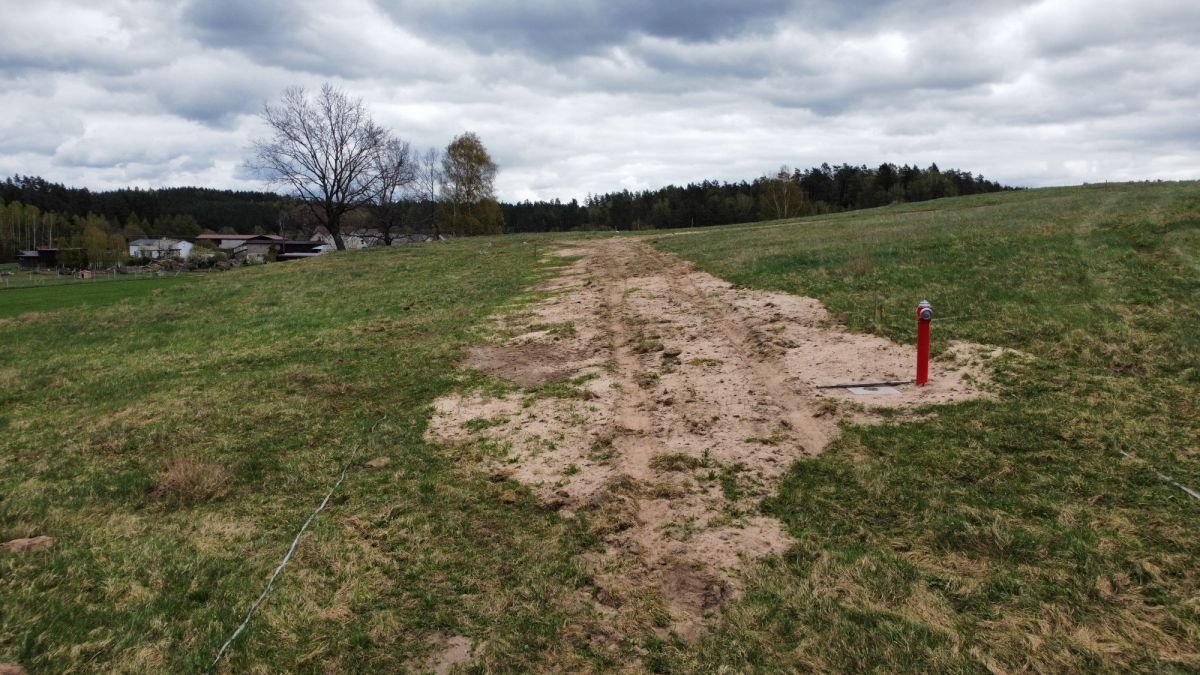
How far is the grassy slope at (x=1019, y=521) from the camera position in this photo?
3.25 m

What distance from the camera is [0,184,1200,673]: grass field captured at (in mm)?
3412

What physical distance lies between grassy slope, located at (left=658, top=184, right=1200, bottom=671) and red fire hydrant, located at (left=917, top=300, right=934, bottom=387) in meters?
0.76

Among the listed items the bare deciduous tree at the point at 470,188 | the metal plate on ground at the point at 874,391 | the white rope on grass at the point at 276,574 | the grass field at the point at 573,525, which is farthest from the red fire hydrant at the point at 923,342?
the bare deciduous tree at the point at 470,188

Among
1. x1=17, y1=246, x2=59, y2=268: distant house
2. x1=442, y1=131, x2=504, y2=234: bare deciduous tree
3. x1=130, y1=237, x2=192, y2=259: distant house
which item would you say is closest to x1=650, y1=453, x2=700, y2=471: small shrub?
x1=442, y1=131, x2=504, y2=234: bare deciduous tree

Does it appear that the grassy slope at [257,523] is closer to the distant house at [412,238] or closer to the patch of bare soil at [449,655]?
the patch of bare soil at [449,655]

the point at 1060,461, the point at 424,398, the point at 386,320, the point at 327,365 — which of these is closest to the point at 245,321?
the point at 386,320

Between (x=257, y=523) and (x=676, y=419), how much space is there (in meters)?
4.08

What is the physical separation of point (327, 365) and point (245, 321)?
6.90 metres

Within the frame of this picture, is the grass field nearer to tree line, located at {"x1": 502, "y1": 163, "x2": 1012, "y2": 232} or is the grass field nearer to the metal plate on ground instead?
the metal plate on ground

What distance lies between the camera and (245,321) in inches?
626

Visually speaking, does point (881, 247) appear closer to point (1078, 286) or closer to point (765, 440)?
point (1078, 286)

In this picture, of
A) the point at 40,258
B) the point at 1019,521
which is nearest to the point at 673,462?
the point at 1019,521

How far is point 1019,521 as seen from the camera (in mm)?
4262

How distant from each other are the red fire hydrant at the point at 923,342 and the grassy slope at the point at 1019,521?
0.76 meters
